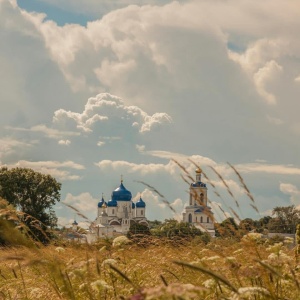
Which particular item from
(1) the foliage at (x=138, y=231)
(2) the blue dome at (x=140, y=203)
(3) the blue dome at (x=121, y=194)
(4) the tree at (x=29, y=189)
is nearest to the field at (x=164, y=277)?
(1) the foliage at (x=138, y=231)

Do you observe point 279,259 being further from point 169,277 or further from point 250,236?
point 169,277

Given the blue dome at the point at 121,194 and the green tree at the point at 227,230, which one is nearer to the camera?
the green tree at the point at 227,230

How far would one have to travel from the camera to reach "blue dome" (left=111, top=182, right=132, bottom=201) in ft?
389

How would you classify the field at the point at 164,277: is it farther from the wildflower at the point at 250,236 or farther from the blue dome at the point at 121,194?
the blue dome at the point at 121,194

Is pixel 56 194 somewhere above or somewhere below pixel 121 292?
above

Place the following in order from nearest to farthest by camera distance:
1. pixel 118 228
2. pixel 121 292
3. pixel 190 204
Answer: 1. pixel 121 292
2. pixel 118 228
3. pixel 190 204

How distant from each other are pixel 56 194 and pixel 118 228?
62639 mm

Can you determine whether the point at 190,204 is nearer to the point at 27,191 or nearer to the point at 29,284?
the point at 27,191

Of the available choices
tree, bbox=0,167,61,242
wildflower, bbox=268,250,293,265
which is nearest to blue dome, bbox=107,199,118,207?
tree, bbox=0,167,61,242

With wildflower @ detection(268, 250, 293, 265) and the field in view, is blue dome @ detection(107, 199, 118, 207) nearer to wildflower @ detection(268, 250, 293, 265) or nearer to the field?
the field

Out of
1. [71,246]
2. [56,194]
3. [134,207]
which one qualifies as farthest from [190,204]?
[71,246]

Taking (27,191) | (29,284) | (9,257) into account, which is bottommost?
(29,284)

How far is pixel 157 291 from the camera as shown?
197 cm

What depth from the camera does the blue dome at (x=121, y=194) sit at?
4668 inches
